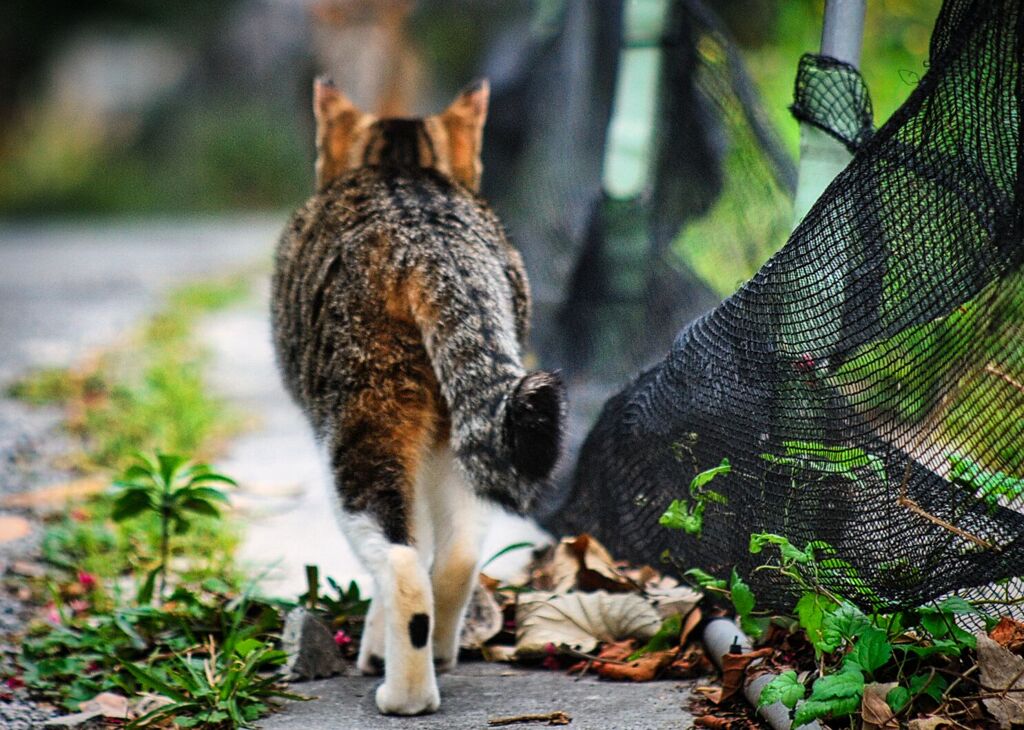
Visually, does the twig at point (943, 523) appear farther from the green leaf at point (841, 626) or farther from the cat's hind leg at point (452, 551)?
the cat's hind leg at point (452, 551)

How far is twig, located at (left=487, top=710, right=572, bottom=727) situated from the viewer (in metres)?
2.47

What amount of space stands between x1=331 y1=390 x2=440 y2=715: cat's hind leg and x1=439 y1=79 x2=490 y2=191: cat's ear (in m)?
1.34

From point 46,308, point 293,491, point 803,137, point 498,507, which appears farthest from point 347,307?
point 46,308

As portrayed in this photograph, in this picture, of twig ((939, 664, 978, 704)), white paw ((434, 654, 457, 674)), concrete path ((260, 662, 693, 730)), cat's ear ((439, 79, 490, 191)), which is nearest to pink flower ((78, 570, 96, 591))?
concrete path ((260, 662, 693, 730))

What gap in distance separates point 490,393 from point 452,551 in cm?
42

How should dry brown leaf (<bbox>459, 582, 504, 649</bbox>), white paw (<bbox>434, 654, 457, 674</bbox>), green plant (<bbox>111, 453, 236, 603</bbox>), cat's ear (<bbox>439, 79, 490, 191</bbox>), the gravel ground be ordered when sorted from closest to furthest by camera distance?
1. white paw (<bbox>434, 654, 457, 674</bbox>)
2. dry brown leaf (<bbox>459, 582, 504, 649</bbox>)
3. green plant (<bbox>111, 453, 236, 603</bbox>)
4. cat's ear (<bbox>439, 79, 490, 191</bbox>)
5. the gravel ground

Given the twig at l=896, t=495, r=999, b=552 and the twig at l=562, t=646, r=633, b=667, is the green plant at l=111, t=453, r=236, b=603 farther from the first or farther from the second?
the twig at l=896, t=495, r=999, b=552

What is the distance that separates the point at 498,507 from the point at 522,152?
324 cm

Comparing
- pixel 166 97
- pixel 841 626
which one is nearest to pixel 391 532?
pixel 841 626

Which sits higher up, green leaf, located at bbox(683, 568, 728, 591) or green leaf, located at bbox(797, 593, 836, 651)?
green leaf, located at bbox(683, 568, 728, 591)

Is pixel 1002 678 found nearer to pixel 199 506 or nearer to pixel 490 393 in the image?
pixel 490 393

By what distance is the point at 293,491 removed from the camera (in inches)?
173

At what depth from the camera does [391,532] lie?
2693 millimetres

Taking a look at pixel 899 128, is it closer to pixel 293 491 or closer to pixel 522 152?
pixel 293 491
